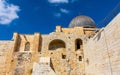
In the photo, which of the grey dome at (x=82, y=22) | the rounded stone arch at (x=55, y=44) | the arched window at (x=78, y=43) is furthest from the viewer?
the grey dome at (x=82, y=22)

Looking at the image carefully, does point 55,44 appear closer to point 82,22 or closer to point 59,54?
point 59,54

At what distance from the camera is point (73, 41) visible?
2041cm

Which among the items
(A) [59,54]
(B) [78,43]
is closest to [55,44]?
(A) [59,54]

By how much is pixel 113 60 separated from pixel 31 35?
1676cm

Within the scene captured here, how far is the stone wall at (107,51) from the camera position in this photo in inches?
398

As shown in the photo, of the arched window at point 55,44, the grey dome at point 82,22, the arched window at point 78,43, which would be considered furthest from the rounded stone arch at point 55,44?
the grey dome at point 82,22

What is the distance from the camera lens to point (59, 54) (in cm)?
1950

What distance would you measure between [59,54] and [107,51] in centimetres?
891

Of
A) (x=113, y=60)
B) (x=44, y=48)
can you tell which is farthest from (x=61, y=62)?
(x=113, y=60)

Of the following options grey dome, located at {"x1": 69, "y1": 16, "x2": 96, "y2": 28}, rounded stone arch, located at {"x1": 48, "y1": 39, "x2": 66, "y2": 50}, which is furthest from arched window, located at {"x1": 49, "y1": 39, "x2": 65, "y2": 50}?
grey dome, located at {"x1": 69, "y1": 16, "x2": 96, "y2": 28}

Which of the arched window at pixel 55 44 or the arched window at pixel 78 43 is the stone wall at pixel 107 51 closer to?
the arched window at pixel 78 43

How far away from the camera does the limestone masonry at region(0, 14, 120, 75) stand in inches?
514

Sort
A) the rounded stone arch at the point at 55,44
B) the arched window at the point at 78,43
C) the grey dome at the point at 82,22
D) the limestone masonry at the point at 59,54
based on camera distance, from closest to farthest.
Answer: the limestone masonry at the point at 59,54
the arched window at the point at 78,43
the rounded stone arch at the point at 55,44
the grey dome at the point at 82,22

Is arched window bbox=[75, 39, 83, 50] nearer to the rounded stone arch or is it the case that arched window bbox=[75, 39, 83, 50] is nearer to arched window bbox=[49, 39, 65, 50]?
the rounded stone arch
